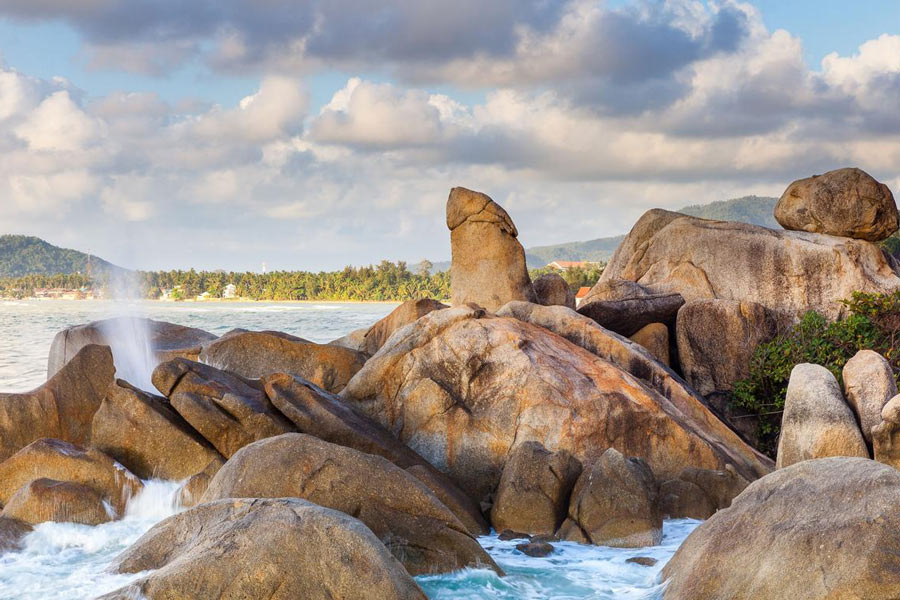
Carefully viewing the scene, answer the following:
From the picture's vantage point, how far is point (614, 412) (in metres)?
13.3

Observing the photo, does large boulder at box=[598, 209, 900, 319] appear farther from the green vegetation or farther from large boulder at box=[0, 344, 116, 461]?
large boulder at box=[0, 344, 116, 461]

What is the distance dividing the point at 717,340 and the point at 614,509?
28.0ft

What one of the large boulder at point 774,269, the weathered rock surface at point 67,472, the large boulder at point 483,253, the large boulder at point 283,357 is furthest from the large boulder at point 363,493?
the large boulder at point 774,269

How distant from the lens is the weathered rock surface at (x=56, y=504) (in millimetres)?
11367

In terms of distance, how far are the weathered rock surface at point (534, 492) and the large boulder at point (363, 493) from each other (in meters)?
1.75

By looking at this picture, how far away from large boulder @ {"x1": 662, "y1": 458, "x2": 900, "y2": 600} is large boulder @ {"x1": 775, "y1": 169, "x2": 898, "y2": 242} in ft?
46.6

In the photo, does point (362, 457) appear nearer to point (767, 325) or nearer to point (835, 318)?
point (767, 325)

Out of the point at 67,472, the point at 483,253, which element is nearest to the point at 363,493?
the point at 67,472

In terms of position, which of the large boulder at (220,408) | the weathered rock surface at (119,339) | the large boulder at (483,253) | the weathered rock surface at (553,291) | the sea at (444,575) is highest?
the large boulder at (483,253)

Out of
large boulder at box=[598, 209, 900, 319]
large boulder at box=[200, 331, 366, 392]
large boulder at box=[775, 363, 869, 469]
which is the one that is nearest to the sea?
large boulder at box=[775, 363, 869, 469]

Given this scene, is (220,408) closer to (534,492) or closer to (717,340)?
(534,492)

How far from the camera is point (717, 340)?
1880 cm

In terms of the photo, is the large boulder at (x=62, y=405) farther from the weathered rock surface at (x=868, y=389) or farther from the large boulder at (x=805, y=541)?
the weathered rock surface at (x=868, y=389)

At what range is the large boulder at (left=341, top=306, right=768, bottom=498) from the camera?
1320cm
